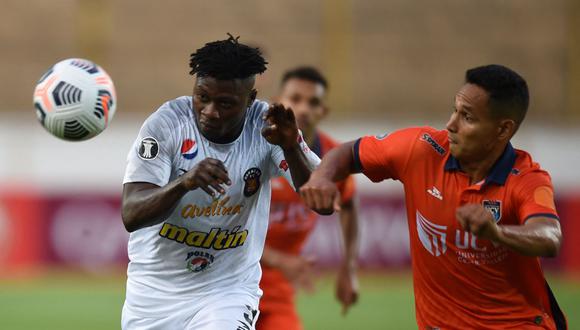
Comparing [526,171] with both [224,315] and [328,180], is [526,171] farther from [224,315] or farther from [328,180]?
[224,315]

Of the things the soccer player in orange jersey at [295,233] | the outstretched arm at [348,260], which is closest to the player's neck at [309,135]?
the soccer player in orange jersey at [295,233]

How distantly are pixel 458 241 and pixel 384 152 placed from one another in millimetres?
636

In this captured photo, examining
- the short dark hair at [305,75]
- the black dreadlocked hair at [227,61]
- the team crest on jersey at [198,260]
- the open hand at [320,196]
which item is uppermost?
the short dark hair at [305,75]

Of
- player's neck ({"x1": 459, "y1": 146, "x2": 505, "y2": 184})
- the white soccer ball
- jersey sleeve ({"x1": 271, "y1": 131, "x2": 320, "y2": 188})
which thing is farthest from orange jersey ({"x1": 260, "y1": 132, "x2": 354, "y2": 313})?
player's neck ({"x1": 459, "y1": 146, "x2": 505, "y2": 184})

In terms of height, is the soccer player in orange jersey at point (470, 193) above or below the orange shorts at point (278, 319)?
→ above

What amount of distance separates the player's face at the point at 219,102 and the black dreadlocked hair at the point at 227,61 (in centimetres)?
3

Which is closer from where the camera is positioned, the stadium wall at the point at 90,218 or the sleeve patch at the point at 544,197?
the sleeve patch at the point at 544,197

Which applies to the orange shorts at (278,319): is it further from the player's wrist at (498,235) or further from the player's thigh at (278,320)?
the player's wrist at (498,235)

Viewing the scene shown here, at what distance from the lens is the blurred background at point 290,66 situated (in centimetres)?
1541

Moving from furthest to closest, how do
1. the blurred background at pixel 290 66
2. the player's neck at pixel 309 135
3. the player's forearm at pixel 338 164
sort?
1. the blurred background at pixel 290 66
2. the player's neck at pixel 309 135
3. the player's forearm at pixel 338 164

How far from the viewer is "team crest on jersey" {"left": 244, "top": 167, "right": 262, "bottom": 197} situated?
17.5 feet

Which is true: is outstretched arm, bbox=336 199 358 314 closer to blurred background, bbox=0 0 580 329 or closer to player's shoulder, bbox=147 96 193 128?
player's shoulder, bbox=147 96 193 128

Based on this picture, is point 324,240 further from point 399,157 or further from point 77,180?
point 399,157

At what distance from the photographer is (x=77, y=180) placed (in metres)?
15.8
